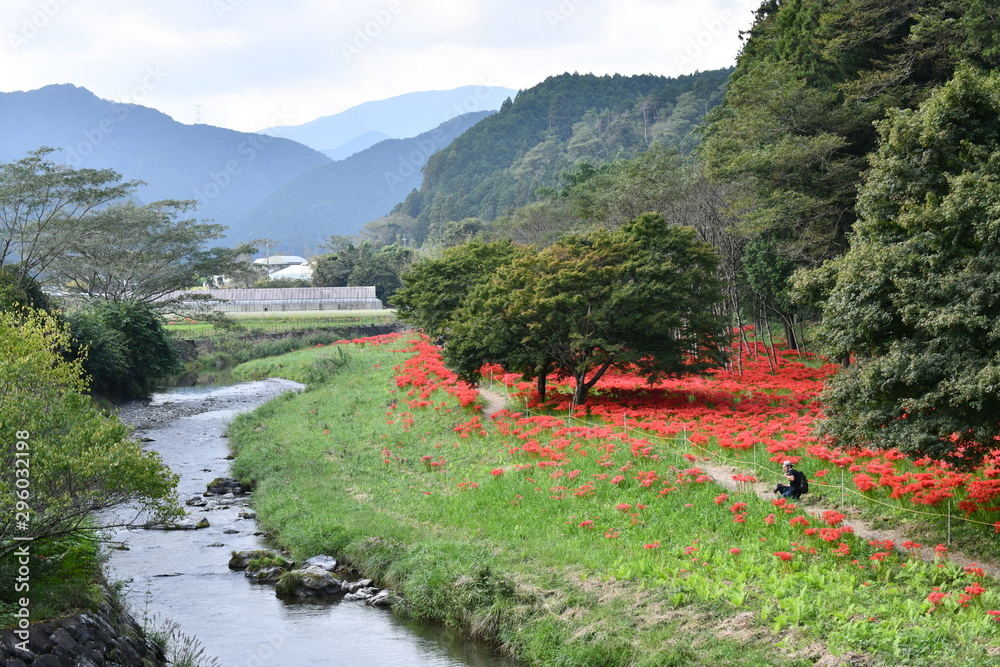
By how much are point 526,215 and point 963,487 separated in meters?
65.6

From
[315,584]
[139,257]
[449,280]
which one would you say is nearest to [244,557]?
[315,584]

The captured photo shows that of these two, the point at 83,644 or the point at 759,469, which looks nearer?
the point at 83,644

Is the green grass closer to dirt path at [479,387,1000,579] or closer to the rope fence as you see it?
the rope fence

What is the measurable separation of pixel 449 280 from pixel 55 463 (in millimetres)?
32079

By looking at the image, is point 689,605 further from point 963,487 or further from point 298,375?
point 298,375

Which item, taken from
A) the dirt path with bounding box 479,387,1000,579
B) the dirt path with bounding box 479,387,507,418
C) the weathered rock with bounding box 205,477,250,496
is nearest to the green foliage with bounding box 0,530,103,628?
the weathered rock with bounding box 205,477,250,496

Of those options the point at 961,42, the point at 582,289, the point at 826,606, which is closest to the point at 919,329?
the point at 826,606

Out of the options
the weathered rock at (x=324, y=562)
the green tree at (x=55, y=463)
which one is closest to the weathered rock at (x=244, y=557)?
the weathered rock at (x=324, y=562)

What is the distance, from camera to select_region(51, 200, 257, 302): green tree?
58.8 meters

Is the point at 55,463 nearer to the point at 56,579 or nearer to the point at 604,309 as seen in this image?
the point at 56,579

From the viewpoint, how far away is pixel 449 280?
141 feet

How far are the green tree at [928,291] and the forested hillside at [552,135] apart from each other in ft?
339

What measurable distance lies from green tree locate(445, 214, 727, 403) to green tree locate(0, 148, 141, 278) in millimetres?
27083

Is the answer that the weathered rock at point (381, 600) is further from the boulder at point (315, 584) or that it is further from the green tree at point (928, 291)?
the green tree at point (928, 291)
